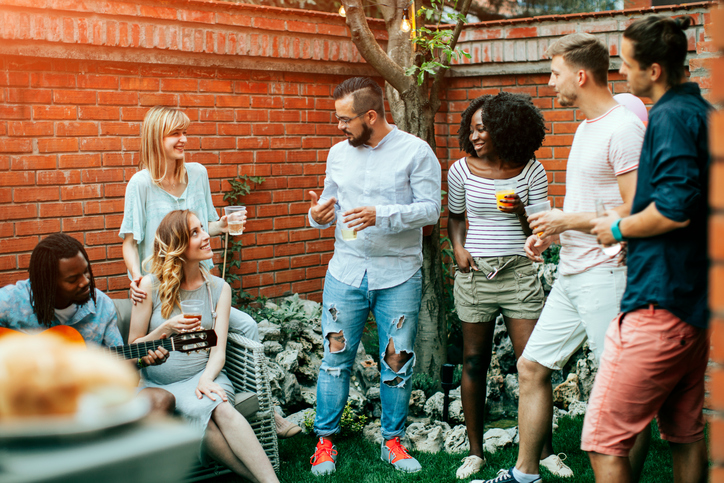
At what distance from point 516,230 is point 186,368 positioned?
187 centimetres

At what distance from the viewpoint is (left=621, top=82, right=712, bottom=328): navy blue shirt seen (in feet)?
6.59

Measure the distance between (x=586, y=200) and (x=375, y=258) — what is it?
124 cm

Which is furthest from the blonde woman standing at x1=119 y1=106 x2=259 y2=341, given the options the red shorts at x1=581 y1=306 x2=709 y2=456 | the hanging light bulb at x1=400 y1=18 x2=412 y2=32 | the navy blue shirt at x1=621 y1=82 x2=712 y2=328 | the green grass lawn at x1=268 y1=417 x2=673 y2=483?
the navy blue shirt at x1=621 y1=82 x2=712 y2=328

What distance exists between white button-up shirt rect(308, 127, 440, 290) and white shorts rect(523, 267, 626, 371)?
0.89 m

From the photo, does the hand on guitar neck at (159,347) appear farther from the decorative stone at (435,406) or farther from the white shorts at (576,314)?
the decorative stone at (435,406)

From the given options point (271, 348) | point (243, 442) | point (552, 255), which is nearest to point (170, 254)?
point (243, 442)

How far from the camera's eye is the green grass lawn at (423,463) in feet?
11.4

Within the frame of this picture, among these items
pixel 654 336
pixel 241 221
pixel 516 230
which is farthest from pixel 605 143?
pixel 241 221

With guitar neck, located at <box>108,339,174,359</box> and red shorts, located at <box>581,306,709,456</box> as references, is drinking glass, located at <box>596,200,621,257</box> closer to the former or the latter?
red shorts, located at <box>581,306,709,456</box>

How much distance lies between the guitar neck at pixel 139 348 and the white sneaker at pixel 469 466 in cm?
161

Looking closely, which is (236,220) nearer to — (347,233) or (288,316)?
(347,233)

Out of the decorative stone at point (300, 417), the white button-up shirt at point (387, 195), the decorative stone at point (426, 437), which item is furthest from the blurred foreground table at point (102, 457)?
the decorative stone at point (300, 417)

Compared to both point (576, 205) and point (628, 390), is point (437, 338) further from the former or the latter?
point (628, 390)

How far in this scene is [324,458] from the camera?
3.59 metres
